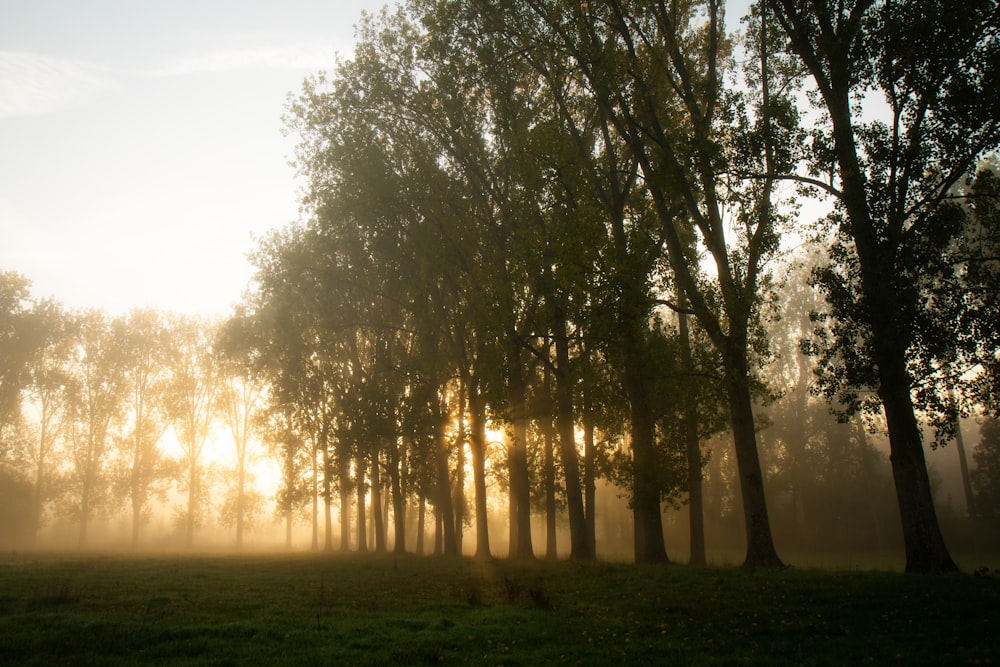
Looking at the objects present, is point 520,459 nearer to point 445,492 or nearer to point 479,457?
point 479,457

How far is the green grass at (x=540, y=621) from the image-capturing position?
33.3ft

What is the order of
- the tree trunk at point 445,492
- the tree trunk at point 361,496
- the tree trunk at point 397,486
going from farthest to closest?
the tree trunk at point 361,496
the tree trunk at point 397,486
the tree trunk at point 445,492

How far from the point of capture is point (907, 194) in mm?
16953

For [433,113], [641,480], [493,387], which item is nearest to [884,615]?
[641,480]

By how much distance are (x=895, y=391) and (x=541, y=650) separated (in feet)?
38.0

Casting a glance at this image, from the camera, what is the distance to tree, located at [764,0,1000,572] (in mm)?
15758

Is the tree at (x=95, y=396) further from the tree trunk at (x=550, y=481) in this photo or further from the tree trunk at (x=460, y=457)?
the tree trunk at (x=550, y=481)

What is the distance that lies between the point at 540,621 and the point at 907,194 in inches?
562

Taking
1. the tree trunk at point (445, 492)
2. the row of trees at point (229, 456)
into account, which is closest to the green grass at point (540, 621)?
the tree trunk at point (445, 492)

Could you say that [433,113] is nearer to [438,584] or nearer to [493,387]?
[493,387]

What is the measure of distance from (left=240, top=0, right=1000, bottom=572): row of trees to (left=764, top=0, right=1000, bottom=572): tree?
0.07 meters

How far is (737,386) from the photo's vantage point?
20031 millimetres

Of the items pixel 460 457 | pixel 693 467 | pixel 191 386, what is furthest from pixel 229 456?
pixel 693 467

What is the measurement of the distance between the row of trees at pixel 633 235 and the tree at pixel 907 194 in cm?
7
